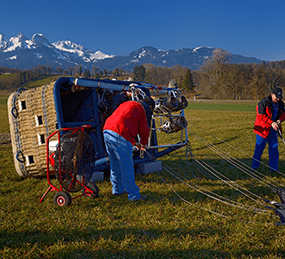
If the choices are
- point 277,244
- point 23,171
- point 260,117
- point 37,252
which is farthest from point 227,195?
point 23,171

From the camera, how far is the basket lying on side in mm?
5875

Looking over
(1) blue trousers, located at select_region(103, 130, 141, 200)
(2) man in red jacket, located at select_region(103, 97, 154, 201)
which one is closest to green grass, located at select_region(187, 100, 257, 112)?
(2) man in red jacket, located at select_region(103, 97, 154, 201)

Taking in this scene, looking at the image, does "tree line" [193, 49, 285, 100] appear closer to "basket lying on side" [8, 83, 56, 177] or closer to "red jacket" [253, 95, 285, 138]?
"red jacket" [253, 95, 285, 138]

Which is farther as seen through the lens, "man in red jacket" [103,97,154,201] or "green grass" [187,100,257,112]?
"green grass" [187,100,257,112]

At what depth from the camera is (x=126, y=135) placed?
497 centimetres

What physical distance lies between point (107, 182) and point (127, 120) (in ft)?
6.72

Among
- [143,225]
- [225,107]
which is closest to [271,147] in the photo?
[143,225]

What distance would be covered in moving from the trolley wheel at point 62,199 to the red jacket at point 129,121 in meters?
1.48

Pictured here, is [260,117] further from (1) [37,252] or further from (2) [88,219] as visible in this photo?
(1) [37,252]

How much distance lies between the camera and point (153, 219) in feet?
14.2

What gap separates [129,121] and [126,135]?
280mm

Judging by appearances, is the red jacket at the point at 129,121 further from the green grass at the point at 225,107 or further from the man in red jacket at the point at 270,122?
the green grass at the point at 225,107

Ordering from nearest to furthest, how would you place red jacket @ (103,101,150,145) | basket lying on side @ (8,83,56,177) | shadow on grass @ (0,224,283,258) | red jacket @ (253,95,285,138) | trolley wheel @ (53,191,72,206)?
1. shadow on grass @ (0,224,283,258)
2. trolley wheel @ (53,191,72,206)
3. red jacket @ (103,101,150,145)
4. basket lying on side @ (8,83,56,177)
5. red jacket @ (253,95,285,138)

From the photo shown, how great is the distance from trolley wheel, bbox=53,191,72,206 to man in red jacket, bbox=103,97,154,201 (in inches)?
40.1
